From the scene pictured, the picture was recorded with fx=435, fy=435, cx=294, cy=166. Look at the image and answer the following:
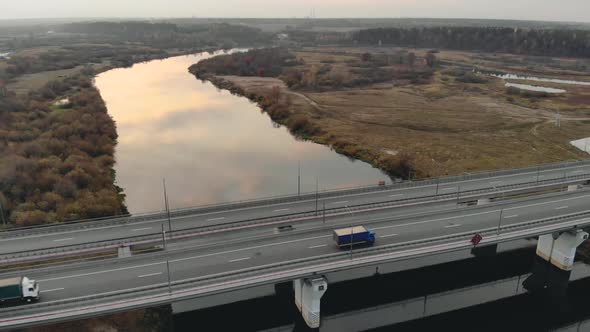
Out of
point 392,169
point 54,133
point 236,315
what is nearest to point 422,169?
point 392,169

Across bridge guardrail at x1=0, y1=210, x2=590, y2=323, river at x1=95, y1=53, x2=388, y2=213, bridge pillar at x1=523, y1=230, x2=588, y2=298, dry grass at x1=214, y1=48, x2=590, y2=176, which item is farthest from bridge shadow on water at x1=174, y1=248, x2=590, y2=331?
dry grass at x1=214, y1=48, x2=590, y2=176

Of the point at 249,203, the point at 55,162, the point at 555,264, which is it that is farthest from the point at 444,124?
the point at 55,162

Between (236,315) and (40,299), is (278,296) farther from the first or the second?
(40,299)

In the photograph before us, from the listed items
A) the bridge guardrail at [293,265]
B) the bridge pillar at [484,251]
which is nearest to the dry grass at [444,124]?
the bridge pillar at [484,251]

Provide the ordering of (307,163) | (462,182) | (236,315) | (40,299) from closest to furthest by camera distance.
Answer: (40,299) → (236,315) → (462,182) → (307,163)

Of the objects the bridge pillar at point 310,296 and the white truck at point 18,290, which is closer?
the white truck at point 18,290

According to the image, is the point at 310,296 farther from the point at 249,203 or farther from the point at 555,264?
the point at 555,264

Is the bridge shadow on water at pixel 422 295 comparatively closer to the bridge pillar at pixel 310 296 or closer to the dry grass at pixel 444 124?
the bridge pillar at pixel 310 296
